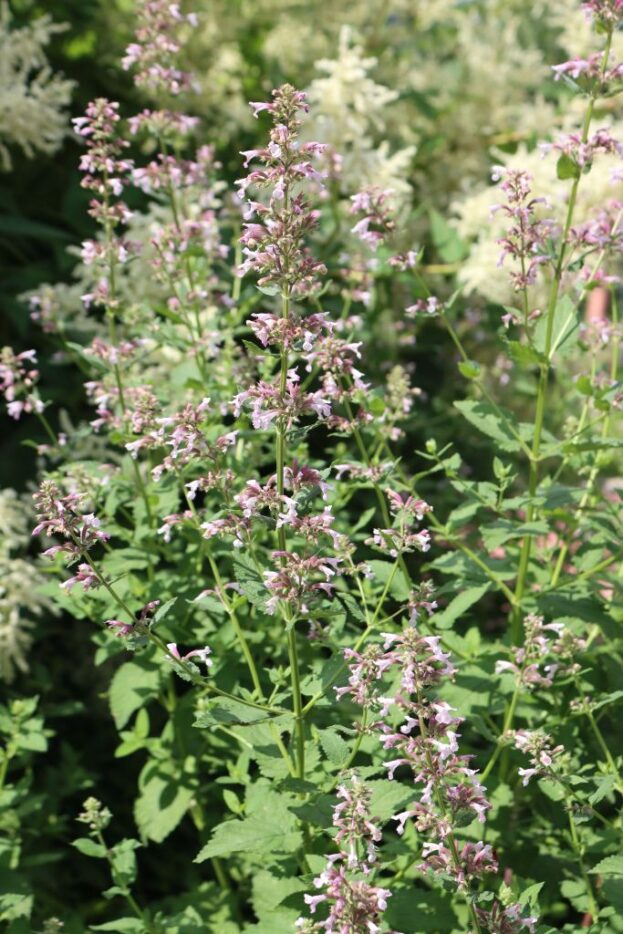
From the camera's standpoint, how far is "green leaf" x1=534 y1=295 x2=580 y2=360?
8.88 ft

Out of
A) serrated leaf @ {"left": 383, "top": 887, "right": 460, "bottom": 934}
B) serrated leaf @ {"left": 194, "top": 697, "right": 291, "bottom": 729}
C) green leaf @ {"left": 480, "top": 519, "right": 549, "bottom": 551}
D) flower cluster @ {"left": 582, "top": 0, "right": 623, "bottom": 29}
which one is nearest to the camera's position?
serrated leaf @ {"left": 194, "top": 697, "right": 291, "bottom": 729}

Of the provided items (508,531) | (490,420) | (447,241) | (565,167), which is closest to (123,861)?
(508,531)

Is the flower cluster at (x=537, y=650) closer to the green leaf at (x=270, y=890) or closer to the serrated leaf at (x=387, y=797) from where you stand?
the serrated leaf at (x=387, y=797)

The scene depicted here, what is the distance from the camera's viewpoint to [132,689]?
9.82 feet

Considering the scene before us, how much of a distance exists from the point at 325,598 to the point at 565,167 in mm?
1252

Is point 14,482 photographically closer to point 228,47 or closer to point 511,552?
point 511,552

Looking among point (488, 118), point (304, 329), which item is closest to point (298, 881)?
point (304, 329)

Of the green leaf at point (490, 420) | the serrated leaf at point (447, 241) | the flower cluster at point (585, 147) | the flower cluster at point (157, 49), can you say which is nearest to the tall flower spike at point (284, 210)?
the flower cluster at point (585, 147)

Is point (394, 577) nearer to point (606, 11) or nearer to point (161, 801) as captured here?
point (161, 801)

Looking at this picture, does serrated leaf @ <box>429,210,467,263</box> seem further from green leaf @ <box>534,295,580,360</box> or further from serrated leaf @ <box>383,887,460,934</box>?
serrated leaf @ <box>383,887,460,934</box>

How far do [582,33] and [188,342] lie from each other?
3315mm

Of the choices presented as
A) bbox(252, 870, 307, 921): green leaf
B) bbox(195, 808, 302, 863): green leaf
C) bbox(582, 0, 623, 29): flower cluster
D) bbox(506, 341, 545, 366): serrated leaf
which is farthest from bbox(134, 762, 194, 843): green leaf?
bbox(582, 0, 623, 29): flower cluster

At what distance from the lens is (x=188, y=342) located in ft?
10.1

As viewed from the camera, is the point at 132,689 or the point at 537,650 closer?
the point at 537,650
